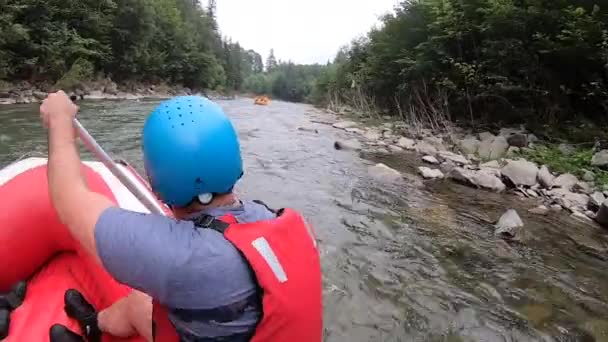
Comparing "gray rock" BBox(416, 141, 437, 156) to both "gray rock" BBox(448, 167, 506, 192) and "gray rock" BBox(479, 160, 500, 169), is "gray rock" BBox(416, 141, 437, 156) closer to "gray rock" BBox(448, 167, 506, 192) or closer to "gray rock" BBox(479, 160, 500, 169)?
"gray rock" BBox(479, 160, 500, 169)

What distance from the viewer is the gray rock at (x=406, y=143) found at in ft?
38.8

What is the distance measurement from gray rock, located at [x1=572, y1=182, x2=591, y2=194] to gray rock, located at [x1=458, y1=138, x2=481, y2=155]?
3115mm

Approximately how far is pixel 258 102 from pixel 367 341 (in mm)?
31426

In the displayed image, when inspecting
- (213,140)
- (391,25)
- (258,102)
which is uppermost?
(391,25)

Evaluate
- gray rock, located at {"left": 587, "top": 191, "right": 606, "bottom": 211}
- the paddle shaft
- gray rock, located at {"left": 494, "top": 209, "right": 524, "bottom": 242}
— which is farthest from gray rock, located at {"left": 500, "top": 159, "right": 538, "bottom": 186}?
the paddle shaft

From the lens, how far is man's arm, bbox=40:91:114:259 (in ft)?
3.86

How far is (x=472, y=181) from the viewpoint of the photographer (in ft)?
25.8

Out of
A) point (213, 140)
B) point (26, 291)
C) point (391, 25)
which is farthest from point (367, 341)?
point (391, 25)

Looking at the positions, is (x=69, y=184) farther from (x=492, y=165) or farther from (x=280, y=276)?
(x=492, y=165)

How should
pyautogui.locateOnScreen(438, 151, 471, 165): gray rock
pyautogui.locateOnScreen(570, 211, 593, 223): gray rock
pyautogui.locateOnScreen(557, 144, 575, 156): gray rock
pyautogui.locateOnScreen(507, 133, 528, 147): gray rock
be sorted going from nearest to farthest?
pyautogui.locateOnScreen(570, 211, 593, 223): gray rock < pyautogui.locateOnScreen(557, 144, 575, 156): gray rock < pyautogui.locateOnScreen(438, 151, 471, 165): gray rock < pyautogui.locateOnScreen(507, 133, 528, 147): gray rock

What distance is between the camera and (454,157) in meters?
10.1

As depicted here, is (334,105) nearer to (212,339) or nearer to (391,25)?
(391,25)

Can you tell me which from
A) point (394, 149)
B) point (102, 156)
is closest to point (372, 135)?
point (394, 149)

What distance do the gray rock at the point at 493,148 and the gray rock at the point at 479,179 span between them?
6.83 feet
